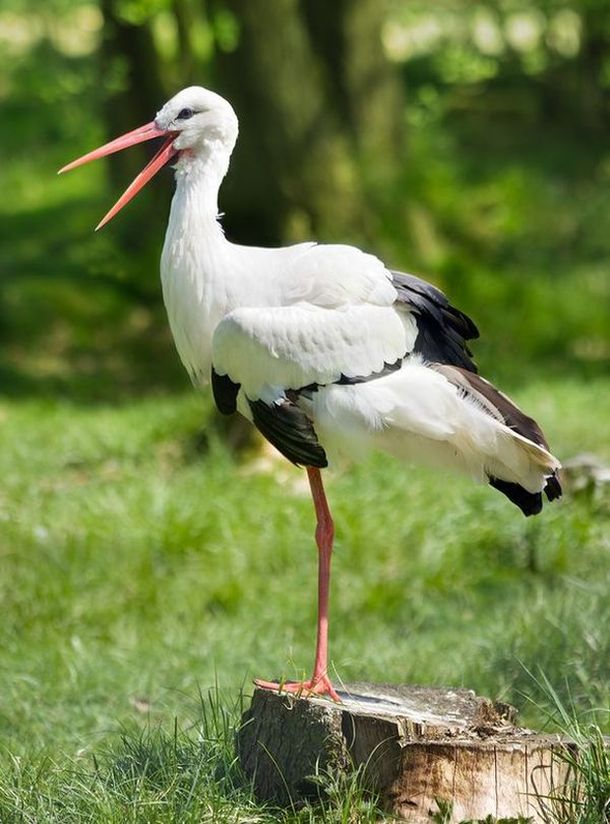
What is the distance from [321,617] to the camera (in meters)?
5.02

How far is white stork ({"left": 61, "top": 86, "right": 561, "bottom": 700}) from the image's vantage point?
15.6ft

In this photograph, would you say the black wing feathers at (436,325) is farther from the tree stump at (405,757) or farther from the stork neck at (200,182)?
the tree stump at (405,757)

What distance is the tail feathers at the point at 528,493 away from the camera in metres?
4.91

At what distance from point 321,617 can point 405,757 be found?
886 mm

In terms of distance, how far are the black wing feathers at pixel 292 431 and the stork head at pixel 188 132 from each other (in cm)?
82

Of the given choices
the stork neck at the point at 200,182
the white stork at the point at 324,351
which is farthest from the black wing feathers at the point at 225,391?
the stork neck at the point at 200,182

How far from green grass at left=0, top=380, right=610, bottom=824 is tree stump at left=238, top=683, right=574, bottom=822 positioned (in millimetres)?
101

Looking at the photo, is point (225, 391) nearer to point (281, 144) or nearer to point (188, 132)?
point (188, 132)

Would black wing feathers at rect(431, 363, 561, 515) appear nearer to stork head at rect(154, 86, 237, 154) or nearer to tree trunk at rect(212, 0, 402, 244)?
stork head at rect(154, 86, 237, 154)

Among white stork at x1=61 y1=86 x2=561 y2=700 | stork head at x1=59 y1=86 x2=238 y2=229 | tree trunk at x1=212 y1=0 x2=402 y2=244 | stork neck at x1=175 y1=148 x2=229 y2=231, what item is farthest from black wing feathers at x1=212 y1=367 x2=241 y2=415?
tree trunk at x1=212 y1=0 x2=402 y2=244

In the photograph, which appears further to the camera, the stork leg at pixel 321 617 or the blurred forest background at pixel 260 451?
the blurred forest background at pixel 260 451

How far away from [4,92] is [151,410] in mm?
14585

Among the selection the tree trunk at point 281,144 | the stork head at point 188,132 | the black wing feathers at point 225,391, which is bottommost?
the black wing feathers at point 225,391

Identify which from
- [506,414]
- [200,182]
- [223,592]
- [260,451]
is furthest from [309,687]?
[260,451]
